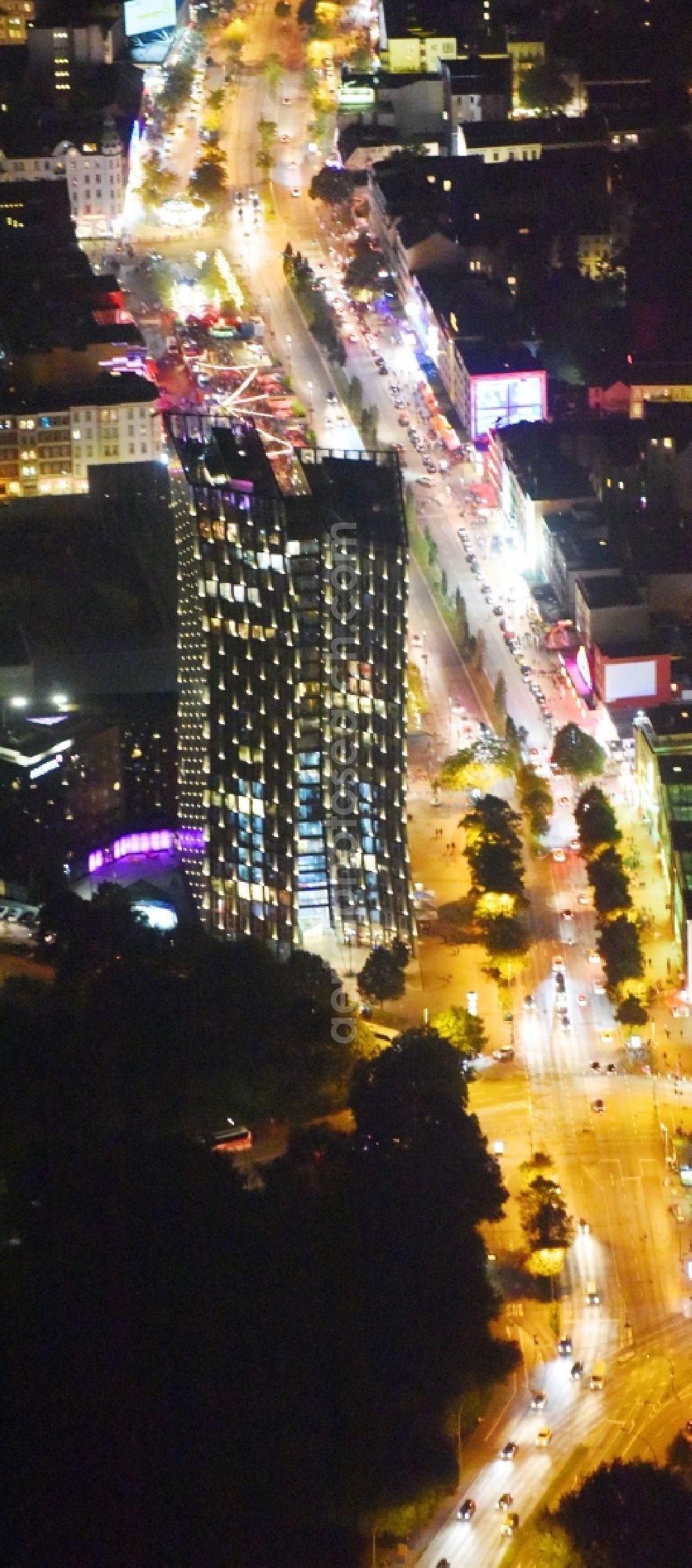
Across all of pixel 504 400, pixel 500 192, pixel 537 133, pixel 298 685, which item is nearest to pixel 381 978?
pixel 298 685

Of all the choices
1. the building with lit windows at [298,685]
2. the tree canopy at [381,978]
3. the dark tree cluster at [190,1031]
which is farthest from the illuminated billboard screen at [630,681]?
the dark tree cluster at [190,1031]

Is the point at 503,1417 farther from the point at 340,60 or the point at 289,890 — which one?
the point at 340,60

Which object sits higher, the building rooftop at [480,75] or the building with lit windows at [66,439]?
the building rooftop at [480,75]

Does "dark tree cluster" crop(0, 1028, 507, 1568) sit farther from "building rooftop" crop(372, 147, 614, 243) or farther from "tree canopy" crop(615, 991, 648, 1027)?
"building rooftop" crop(372, 147, 614, 243)

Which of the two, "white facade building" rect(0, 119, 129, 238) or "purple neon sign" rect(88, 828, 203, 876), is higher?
"white facade building" rect(0, 119, 129, 238)

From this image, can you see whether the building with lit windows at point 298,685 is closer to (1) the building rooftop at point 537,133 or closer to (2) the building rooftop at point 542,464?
(2) the building rooftop at point 542,464

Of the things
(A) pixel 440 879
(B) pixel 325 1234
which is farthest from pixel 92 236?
(B) pixel 325 1234

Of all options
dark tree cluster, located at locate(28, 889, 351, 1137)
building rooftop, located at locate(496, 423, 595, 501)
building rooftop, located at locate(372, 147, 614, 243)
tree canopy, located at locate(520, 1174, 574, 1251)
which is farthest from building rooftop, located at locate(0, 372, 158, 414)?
tree canopy, located at locate(520, 1174, 574, 1251)
